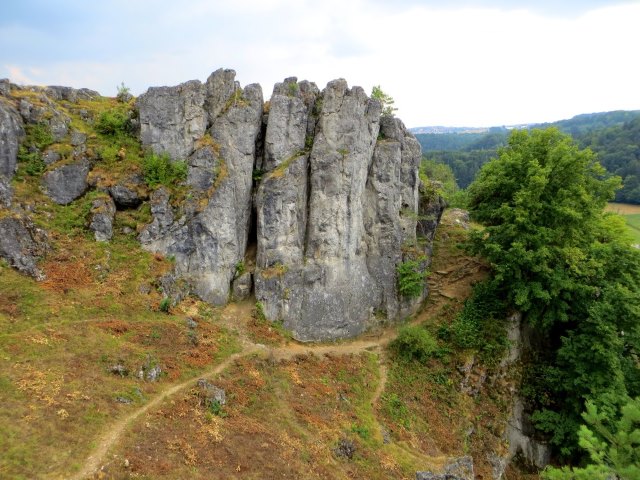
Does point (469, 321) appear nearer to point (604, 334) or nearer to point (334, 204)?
point (604, 334)

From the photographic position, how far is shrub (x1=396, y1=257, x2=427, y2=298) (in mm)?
32969

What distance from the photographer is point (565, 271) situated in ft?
94.8

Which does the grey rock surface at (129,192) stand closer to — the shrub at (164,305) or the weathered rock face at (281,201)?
the weathered rock face at (281,201)

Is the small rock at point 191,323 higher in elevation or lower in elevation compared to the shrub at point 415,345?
higher

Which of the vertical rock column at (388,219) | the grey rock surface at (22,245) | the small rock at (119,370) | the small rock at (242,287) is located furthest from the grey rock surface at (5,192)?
the vertical rock column at (388,219)

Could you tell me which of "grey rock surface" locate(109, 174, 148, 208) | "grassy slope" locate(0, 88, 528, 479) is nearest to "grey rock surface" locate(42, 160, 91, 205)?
"grassy slope" locate(0, 88, 528, 479)

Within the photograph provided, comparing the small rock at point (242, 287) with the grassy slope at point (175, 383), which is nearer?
the grassy slope at point (175, 383)

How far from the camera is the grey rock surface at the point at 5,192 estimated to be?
84.5 ft

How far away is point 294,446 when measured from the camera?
2075 cm

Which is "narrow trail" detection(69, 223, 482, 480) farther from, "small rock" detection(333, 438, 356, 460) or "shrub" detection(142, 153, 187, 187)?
"shrub" detection(142, 153, 187, 187)

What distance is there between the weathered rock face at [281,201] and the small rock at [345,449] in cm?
909

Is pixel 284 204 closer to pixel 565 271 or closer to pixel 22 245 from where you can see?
pixel 22 245

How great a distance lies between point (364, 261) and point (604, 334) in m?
17.0

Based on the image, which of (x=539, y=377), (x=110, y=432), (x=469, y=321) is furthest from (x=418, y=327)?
(x=110, y=432)
